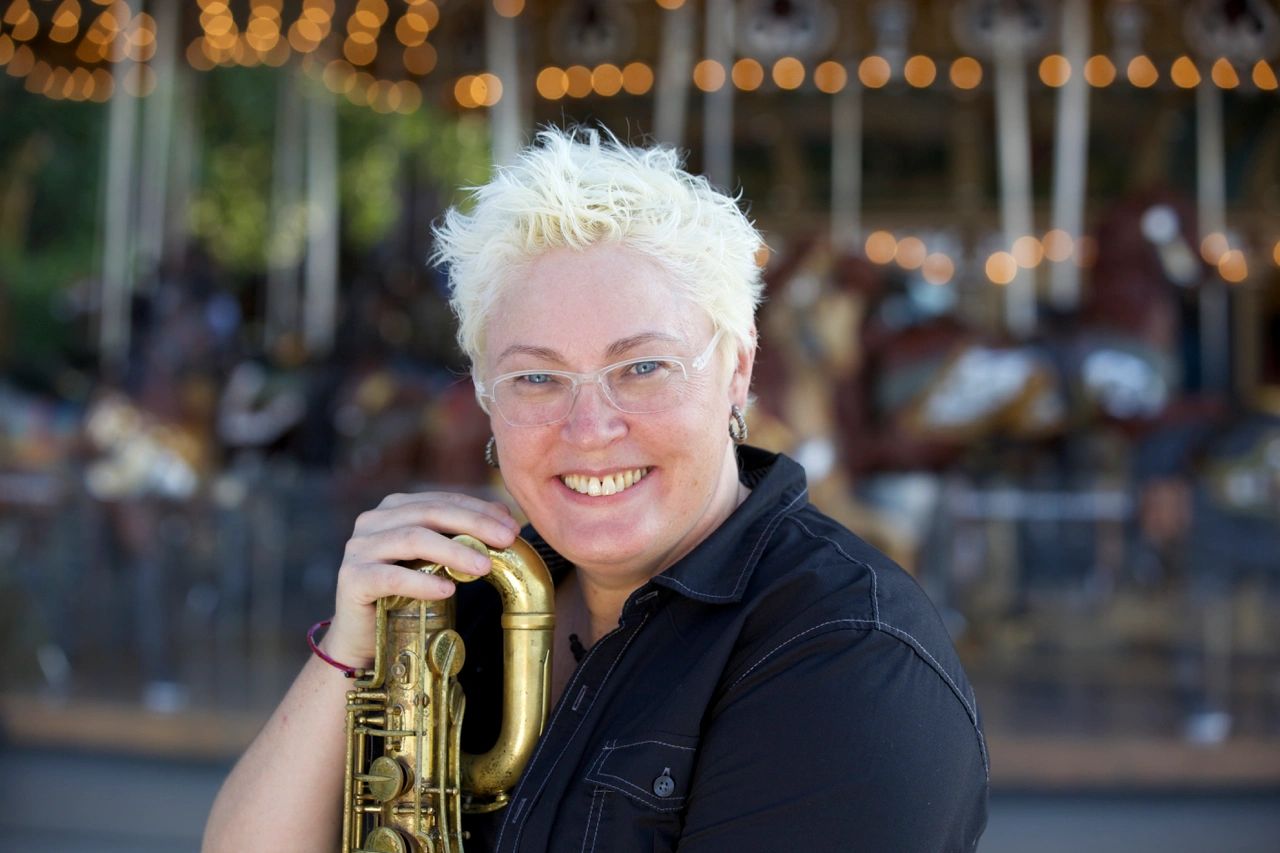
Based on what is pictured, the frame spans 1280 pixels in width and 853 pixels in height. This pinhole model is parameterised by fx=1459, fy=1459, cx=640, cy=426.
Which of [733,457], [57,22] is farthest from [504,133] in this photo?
[733,457]

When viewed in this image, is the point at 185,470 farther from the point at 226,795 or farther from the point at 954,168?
the point at 954,168

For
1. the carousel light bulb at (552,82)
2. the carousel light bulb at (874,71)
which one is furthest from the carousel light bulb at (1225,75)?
the carousel light bulb at (552,82)

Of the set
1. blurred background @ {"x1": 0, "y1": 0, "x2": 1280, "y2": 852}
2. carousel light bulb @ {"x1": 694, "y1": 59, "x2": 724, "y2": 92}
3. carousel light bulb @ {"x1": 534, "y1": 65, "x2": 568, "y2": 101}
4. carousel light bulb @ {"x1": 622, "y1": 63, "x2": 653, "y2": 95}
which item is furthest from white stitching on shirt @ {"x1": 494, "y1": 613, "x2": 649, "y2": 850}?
carousel light bulb @ {"x1": 534, "y1": 65, "x2": 568, "y2": 101}

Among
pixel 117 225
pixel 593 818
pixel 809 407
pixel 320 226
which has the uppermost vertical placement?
pixel 320 226

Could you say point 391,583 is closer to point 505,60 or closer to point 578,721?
point 578,721

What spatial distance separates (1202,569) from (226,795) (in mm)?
4752

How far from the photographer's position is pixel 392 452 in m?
6.46

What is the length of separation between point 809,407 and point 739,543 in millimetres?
4257

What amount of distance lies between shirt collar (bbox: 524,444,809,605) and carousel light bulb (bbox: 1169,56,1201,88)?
29.1ft

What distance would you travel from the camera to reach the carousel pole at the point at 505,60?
8.97 meters

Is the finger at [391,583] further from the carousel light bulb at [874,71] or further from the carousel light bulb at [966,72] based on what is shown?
the carousel light bulb at [966,72]

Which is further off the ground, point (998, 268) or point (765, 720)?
point (998, 268)

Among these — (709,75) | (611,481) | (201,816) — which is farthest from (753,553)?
(709,75)

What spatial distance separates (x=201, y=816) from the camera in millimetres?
4656
